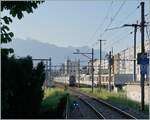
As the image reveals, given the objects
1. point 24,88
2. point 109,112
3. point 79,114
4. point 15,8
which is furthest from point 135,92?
point 15,8

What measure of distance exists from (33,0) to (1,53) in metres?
1.34

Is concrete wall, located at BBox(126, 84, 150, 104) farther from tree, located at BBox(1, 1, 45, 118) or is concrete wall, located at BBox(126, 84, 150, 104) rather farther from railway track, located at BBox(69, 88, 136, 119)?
tree, located at BBox(1, 1, 45, 118)

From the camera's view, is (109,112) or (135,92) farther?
(135,92)

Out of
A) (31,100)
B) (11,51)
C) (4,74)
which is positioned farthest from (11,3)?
(31,100)

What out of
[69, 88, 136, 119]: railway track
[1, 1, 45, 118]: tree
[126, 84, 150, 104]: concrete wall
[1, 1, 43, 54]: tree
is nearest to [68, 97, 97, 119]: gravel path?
[69, 88, 136, 119]: railway track

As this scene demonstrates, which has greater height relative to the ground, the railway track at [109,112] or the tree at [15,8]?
the tree at [15,8]

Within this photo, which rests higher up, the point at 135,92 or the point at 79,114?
the point at 135,92

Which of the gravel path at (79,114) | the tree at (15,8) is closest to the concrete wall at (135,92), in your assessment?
the gravel path at (79,114)

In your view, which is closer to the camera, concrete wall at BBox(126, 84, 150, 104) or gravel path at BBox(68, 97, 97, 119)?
gravel path at BBox(68, 97, 97, 119)

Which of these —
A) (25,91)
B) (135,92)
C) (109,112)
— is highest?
(25,91)

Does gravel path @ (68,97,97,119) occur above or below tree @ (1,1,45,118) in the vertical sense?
below

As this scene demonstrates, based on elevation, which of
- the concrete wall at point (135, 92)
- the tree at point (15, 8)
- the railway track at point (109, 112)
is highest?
the tree at point (15, 8)

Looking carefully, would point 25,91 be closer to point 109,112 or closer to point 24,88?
point 24,88

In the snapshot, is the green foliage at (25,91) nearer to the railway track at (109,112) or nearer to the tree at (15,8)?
the railway track at (109,112)
